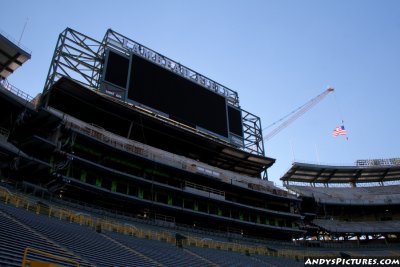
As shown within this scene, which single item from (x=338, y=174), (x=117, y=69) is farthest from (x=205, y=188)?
(x=338, y=174)

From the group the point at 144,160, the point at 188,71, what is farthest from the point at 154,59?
the point at 144,160

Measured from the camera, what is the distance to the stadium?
76.5 ft

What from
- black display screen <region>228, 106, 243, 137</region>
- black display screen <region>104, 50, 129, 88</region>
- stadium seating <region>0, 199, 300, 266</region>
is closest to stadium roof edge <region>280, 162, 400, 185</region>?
black display screen <region>228, 106, 243, 137</region>

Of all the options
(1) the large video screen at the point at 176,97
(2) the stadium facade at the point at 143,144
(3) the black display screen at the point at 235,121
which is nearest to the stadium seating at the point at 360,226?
(2) the stadium facade at the point at 143,144

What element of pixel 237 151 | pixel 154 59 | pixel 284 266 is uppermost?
pixel 154 59

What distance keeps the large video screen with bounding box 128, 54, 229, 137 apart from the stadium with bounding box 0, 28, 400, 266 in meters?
0.17

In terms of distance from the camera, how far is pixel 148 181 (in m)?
36.6

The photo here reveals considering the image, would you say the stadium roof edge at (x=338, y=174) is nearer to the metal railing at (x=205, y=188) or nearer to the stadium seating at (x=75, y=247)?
the metal railing at (x=205, y=188)

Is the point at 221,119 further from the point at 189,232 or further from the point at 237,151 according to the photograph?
the point at 189,232

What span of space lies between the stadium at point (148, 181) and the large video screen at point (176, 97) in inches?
6.5

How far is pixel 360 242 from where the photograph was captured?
55844 mm

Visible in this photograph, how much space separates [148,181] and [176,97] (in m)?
12.0

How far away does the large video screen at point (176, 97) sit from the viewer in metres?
40.6

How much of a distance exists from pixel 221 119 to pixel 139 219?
62.4 ft
